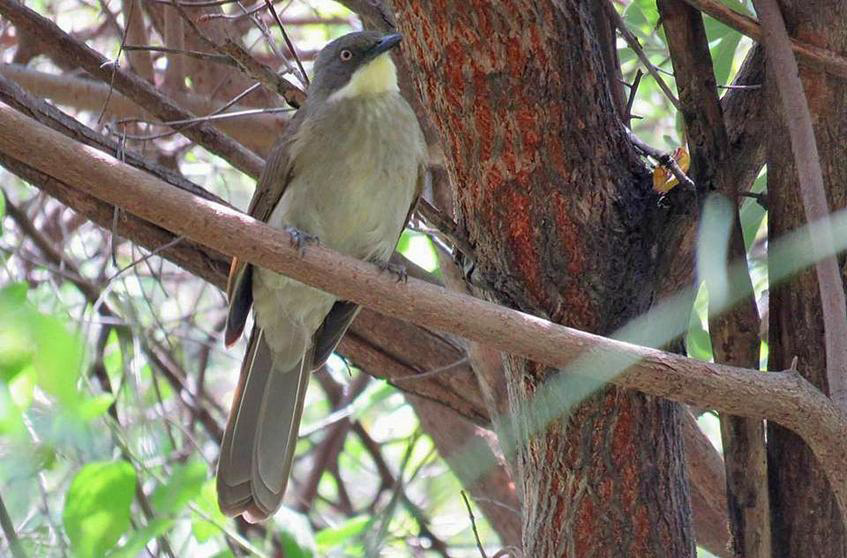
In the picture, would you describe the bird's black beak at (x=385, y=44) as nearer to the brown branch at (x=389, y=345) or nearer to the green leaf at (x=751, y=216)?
the brown branch at (x=389, y=345)

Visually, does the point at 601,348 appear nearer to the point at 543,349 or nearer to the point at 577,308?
the point at 543,349

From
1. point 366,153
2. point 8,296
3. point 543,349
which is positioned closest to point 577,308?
point 543,349

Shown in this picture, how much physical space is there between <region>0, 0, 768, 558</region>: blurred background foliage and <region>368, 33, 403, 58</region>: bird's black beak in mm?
351

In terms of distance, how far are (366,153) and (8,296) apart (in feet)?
4.51

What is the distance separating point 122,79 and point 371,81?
2.82 feet

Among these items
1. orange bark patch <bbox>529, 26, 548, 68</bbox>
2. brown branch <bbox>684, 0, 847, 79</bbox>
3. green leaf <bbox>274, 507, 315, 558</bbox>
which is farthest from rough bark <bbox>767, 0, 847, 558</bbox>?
green leaf <bbox>274, 507, 315, 558</bbox>

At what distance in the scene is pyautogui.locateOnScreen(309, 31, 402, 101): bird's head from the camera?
3998 mm

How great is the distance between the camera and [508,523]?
4.52 metres

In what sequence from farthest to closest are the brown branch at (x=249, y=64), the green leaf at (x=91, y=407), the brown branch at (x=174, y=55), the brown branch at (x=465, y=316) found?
the brown branch at (x=174, y=55) → the brown branch at (x=249, y=64) → the green leaf at (x=91, y=407) → the brown branch at (x=465, y=316)

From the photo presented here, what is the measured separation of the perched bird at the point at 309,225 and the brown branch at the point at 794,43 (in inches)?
47.8

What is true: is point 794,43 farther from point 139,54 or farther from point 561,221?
point 139,54

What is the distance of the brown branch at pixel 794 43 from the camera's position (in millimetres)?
2768

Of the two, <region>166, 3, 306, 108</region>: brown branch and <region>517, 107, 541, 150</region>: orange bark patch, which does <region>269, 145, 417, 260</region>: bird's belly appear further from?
<region>517, 107, 541, 150</region>: orange bark patch

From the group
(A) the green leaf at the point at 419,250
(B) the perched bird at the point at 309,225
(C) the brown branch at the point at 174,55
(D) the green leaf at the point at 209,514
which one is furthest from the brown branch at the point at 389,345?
(C) the brown branch at the point at 174,55
